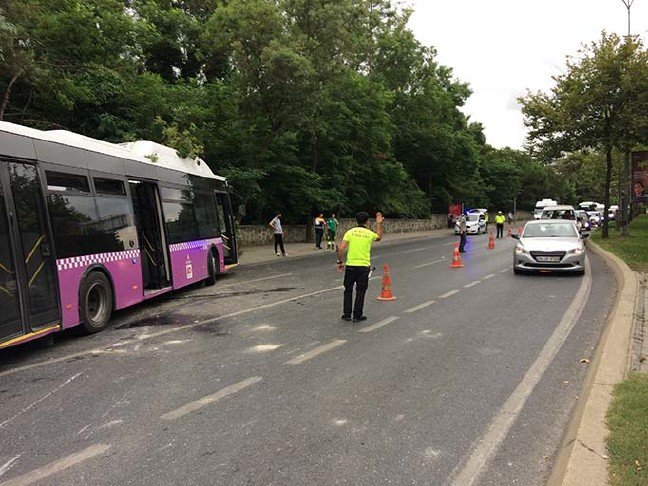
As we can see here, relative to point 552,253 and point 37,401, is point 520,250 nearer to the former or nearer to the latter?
point 552,253

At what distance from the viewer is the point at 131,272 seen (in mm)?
9359

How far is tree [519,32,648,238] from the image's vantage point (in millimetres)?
23062

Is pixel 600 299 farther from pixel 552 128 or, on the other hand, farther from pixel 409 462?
pixel 552 128

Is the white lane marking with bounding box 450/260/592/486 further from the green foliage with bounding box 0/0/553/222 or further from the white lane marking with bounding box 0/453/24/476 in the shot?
the green foliage with bounding box 0/0/553/222

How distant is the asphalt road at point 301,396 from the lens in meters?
3.68

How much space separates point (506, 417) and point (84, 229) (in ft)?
20.8

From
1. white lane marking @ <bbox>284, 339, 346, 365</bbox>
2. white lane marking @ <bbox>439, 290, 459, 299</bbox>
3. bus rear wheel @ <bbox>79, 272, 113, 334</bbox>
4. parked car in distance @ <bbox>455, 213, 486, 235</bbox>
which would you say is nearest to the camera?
white lane marking @ <bbox>284, 339, 346, 365</bbox>

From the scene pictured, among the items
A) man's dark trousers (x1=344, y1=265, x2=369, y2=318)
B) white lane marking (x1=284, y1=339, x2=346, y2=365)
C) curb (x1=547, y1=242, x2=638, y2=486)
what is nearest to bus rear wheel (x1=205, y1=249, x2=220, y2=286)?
man's dark trousers (x1=344, y1=265, x2=369, y2=318)

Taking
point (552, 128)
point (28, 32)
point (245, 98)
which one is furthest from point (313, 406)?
point (552, 128)

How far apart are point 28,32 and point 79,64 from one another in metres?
1.87

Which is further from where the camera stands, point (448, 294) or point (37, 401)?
point (448, 294)

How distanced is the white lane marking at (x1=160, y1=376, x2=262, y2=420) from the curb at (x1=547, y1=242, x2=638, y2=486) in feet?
9.44

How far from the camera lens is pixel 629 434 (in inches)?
150

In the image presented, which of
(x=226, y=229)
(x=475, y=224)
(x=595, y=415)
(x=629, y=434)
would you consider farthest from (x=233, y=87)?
(x=475, y=224)
